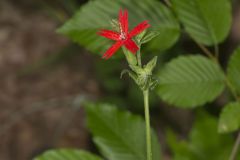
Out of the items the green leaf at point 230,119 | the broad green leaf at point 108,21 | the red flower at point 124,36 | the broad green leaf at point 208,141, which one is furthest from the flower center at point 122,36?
the broad green leaf at point 208,141

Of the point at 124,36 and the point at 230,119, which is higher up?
the point at 124,36

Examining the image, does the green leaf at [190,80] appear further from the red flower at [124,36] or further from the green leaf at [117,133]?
the red flower at [124,36]

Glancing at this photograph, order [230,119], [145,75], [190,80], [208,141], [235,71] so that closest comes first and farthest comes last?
[145,75]
[230,119]
[235,71]
[190,80]
[208,141]

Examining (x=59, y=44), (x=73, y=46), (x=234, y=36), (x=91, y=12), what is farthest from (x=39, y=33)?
(x=91, y=12)

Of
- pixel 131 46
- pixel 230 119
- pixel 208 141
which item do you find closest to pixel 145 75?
pixel 131 46

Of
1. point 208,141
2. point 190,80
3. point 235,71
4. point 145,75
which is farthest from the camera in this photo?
point 208,141

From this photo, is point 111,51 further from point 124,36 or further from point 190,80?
point 190,80

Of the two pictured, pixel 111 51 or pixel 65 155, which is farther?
pixel 65 155
